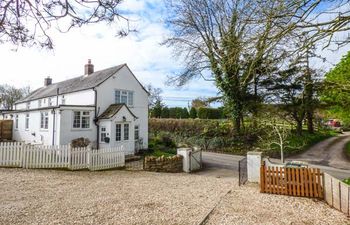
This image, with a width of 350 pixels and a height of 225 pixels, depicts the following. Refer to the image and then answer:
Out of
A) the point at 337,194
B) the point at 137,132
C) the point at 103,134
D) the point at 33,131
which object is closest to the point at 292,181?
the point at 337,194

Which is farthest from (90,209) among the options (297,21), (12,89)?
(12,89)

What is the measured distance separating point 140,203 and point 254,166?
608cm

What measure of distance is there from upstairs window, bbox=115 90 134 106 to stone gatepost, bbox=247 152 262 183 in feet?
37.2

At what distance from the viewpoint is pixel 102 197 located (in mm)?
7441

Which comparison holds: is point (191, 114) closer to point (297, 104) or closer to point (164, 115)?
point (164, 115)

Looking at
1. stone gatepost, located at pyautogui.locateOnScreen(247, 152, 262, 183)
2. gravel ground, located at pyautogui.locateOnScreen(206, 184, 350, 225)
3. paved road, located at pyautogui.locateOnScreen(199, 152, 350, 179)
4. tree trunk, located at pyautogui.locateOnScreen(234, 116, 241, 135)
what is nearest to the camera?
gravel ground, located at pyautogui.locateOnScreen(206, 184, 350, 225)

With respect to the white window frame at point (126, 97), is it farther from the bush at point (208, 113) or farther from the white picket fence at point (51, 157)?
the bush at point (208, 113)

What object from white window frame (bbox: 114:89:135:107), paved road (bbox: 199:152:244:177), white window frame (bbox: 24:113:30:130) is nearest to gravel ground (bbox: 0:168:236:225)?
paved road (bbox: 199:152:244:177)

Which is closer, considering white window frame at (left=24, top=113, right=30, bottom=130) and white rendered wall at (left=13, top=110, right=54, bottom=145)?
white rendered wall at (left=13, top=110, right=54, bottom=145)

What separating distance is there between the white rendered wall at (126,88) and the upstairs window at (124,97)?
29 cm

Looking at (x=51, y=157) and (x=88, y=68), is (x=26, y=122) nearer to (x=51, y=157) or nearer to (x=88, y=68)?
(x=88, y=68)

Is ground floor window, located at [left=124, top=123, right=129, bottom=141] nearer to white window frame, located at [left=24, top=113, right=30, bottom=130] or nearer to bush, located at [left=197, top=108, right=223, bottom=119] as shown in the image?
white window frame, located at [left=24, top=113, right=30, bottom=130]

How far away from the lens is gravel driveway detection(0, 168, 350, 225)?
5.78 metres

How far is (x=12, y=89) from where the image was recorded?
44438 millimetres
